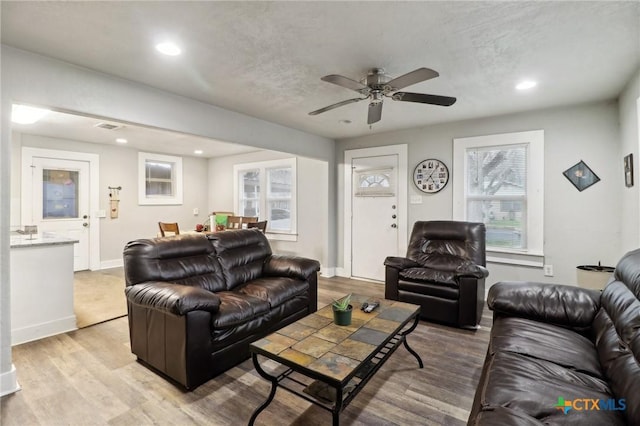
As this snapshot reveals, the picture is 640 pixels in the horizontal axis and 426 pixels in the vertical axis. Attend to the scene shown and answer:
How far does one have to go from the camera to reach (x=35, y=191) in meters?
5.14

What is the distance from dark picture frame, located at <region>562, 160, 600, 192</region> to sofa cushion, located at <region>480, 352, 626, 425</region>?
9.61 feet

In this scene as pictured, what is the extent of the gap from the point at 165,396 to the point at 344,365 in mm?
1324

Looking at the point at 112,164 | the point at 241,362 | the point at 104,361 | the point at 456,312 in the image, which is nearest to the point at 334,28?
the point at 241,362

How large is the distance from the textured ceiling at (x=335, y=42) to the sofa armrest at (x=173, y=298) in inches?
68.4

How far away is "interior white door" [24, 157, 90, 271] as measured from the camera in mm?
5172

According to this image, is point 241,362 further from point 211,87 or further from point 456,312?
point 211,87

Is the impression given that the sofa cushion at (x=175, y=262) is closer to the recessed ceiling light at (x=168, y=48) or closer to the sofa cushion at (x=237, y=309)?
the sofa cushion at (x=237, y=309)

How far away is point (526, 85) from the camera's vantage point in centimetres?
291

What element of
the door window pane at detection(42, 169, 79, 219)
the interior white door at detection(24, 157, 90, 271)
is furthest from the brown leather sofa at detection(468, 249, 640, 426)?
the door window pane at detection(42, 169, 79, 219)

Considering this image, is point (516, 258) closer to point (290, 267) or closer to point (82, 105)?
point (290, 267)

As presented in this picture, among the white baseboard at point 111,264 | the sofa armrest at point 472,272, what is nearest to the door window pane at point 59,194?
the white baseboard at point 111,264

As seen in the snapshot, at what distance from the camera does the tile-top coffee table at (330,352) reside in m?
1.49

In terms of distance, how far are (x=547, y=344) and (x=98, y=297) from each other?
16.1ft

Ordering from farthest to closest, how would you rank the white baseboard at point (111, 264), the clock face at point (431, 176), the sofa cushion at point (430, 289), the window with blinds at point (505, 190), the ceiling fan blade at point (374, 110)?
1. the white baseboard at point (111, 264)
2. the clock face at point (431, 176)
3. the window with blinds at point (505, 190)
4. the sofa cushion at point (430, 289)
5. the ceiling fan blade at point (374, 110)
